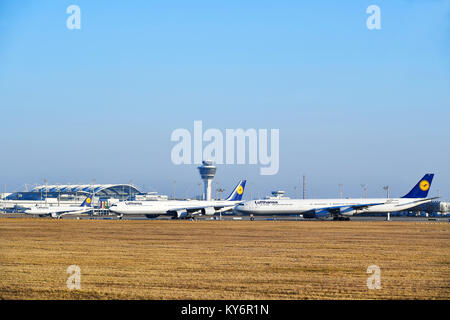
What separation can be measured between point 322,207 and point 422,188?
18694mm

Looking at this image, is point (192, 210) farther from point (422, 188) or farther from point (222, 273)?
point (222, 273)

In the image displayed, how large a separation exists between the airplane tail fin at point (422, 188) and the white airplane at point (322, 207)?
679 millimetres

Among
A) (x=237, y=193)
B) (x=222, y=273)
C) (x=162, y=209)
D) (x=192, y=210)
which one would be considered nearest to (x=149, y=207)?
(x=162, y=209)

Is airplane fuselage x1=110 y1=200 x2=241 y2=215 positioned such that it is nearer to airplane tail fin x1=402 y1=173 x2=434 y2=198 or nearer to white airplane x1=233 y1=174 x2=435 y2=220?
white airplane x1=233 y1=174 x2=435 y2=220

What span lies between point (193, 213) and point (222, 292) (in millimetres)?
89116

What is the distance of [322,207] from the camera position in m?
100

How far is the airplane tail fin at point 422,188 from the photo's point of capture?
10356cm

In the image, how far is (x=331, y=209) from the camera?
3900 inches

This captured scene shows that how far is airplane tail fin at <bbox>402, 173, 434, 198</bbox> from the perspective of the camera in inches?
4077

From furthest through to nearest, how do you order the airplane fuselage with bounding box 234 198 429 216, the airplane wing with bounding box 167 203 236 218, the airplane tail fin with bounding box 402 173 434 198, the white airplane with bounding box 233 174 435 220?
the airplane tail fin with bounding box 402 173 434 198, the airplane wing with bounding box 167 203 236 218, the airplane fuselage with bounding box 234 198 429 216, the white airplane with bounding box 233 174 435 220

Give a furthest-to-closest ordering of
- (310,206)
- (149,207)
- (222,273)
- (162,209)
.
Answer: (162,209), (149,207), (310,206), (222,273)

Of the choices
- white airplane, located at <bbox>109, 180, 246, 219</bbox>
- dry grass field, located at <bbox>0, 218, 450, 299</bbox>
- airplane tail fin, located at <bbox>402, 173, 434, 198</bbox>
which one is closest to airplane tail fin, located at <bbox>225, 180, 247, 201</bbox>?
white airplane, located at <bbox>109, 180, 246, 219</bbox>

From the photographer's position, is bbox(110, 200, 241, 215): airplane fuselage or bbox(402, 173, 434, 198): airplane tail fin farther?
bbox(402, 173, 434, 198): airplane tail fin

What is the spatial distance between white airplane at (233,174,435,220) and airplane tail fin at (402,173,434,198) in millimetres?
679
